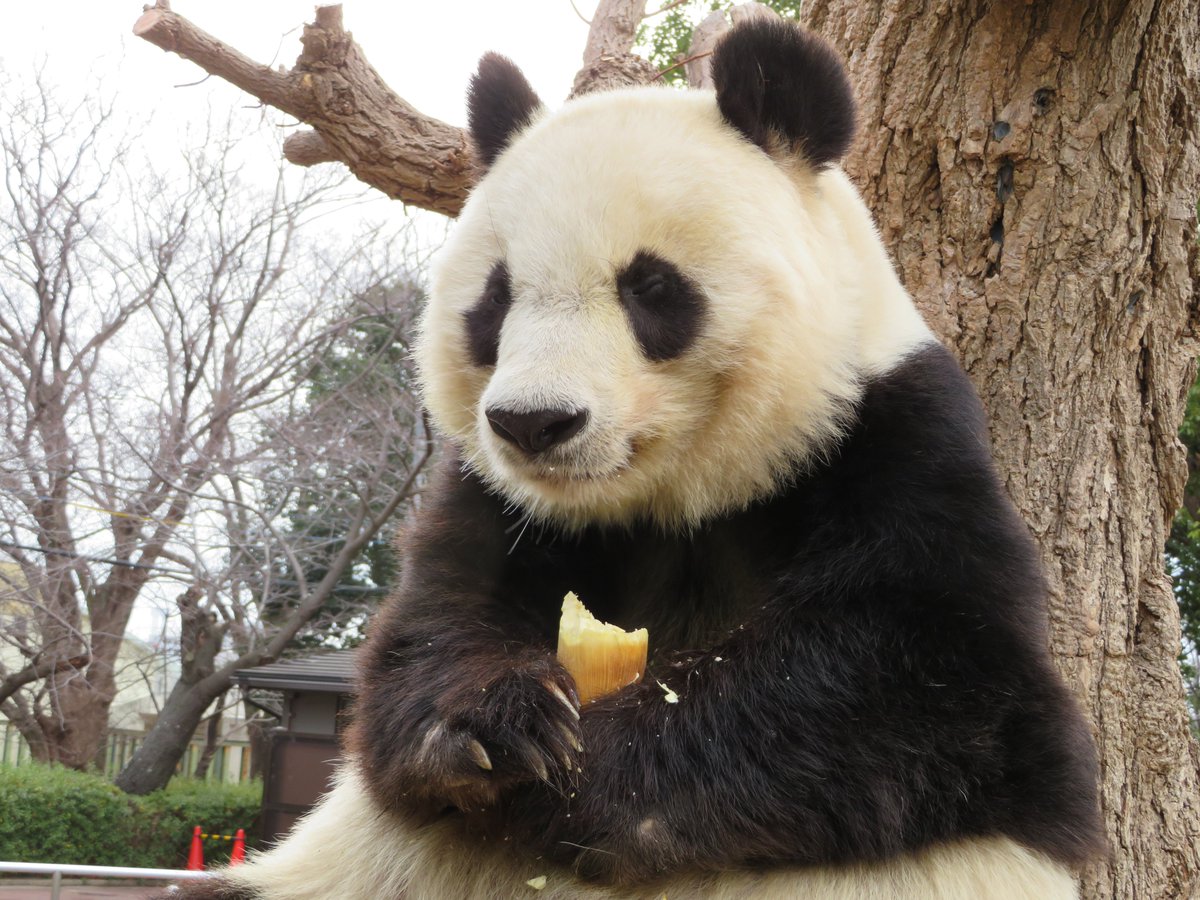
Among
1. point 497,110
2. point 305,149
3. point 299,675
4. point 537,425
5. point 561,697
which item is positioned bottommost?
point 561,697

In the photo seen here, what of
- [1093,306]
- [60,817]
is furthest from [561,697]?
[60,817]

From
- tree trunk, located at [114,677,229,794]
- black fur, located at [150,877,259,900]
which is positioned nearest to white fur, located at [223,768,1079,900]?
black fur, located at [150,877,259,900]

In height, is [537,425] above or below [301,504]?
below

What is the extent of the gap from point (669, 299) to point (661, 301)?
0.02 metres

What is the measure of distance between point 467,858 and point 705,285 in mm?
1312

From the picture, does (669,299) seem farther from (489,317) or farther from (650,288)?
(489,317)

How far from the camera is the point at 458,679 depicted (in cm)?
214

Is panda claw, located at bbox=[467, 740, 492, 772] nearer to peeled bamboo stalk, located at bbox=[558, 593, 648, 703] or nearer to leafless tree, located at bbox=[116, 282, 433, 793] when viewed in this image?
peeled bamboo stalk, located at bbox=[558, 593, 648, 703]

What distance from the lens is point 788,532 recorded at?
2.36 m

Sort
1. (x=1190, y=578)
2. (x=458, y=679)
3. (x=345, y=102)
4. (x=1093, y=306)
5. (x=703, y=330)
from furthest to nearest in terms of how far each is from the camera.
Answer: (x=1190, y=578), (x=345, y=102), (x=1093, y=306), (x=703, y=330), (x=458, y=679)

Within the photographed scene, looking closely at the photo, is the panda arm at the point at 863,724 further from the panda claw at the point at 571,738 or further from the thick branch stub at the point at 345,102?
the thick branch stub at the point at 345,102

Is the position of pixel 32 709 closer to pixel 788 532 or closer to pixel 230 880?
pixel 230 880

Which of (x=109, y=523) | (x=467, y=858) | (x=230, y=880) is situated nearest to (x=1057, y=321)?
(x=467, y=858)

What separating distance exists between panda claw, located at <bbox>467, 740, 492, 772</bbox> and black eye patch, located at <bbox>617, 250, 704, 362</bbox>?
86 cm
